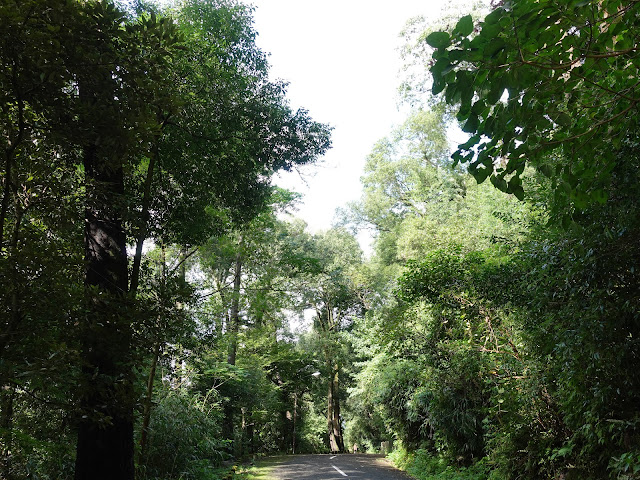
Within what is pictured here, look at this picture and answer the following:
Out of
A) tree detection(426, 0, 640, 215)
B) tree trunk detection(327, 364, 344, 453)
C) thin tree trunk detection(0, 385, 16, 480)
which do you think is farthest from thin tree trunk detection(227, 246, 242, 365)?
tree detection(426, 0, 640, 215)

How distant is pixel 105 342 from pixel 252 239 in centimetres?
945

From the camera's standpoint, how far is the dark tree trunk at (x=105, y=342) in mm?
2822

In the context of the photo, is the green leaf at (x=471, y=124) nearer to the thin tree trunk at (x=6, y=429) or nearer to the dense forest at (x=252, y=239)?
the dense forest at (x=252, y=239)

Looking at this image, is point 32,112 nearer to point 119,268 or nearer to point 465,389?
point 119,268

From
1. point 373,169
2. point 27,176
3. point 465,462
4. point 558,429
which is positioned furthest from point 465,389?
point 373,169

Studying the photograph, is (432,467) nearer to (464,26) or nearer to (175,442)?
(175,442)

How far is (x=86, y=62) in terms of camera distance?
2.59m

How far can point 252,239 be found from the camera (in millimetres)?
12273

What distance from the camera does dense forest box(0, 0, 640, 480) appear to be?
83.7 inches

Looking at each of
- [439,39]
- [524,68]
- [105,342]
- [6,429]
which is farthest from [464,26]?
[6,429]

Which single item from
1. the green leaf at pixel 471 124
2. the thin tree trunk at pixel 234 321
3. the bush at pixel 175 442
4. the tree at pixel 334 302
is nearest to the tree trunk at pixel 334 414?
the tree at pixel 334 302

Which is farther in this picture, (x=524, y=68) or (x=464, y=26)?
(x=524, y=68)

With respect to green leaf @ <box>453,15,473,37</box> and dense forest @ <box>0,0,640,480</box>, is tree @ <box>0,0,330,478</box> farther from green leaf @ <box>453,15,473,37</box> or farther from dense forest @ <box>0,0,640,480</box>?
green leaf @ <box>453,15,473,37</box>

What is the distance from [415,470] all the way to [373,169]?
16.5 metres
